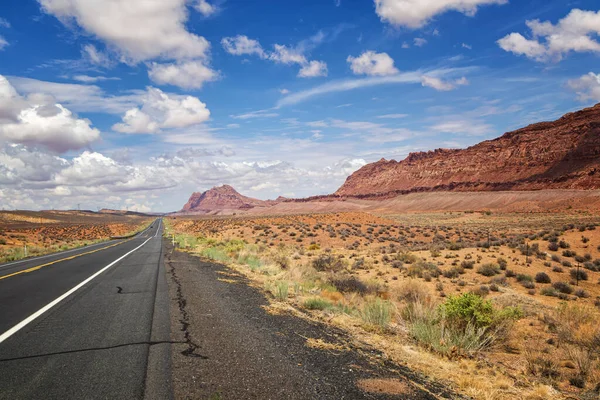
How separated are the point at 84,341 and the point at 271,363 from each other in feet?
10.2

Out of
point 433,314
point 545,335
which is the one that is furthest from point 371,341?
point 545,335

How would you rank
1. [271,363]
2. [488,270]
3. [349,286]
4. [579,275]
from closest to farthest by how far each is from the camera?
1. [271,363]
2. [349,286]
3. [579,275]
4. [488,270]

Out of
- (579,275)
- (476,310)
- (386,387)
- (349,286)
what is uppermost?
(386,387)

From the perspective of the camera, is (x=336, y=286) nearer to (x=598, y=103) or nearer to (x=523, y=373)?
(x=523, y=373)

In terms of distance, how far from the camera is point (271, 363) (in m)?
4.94

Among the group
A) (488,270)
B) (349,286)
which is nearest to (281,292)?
(349,286)

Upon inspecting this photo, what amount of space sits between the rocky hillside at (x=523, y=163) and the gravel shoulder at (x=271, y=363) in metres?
105

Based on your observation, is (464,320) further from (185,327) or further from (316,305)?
(185,327)

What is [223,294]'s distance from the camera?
32.3 feet

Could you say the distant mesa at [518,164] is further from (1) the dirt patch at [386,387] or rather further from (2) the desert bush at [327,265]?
(1) the dirt patch at [386,387]

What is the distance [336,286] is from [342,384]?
29.5ft

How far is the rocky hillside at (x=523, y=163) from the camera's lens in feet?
318

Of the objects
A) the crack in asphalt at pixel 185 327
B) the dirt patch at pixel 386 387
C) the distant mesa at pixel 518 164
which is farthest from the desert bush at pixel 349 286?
the distant mesa at pixel 518 164

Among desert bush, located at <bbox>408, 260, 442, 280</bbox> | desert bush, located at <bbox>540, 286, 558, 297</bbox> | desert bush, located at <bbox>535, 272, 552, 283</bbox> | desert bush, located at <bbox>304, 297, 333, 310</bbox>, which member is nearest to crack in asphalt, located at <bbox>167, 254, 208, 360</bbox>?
desert bush, located at <bbox>304, 297, 333, 310</bbox>
